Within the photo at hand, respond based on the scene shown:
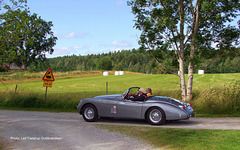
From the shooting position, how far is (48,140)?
690cm

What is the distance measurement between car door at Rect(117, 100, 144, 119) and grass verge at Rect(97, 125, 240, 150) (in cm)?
120

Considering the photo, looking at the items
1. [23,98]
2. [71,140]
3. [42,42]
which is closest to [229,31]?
[71,140]

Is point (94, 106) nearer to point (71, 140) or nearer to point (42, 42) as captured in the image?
point (71, 140)

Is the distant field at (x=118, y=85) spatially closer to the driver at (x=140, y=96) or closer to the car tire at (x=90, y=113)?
the driver at (x=140, y=96)

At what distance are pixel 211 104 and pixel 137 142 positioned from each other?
7648 millimetres

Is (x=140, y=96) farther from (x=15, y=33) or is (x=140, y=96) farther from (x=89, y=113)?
(x=15, y=33)

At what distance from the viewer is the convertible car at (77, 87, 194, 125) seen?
28.4ft

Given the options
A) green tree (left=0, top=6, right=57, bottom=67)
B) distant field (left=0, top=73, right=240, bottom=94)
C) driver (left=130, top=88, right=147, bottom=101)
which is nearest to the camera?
driver (left=130, top=88, right=147, bottom=101)

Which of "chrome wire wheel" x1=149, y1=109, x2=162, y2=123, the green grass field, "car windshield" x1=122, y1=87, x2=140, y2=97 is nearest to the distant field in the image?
the green grass field

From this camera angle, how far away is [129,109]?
9203 mm

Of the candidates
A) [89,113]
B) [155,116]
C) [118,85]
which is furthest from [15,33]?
[118,85]

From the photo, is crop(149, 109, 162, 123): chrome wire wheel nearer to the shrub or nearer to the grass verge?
the grass verge

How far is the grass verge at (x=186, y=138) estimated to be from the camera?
18.5 feet

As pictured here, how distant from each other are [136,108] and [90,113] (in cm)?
198
